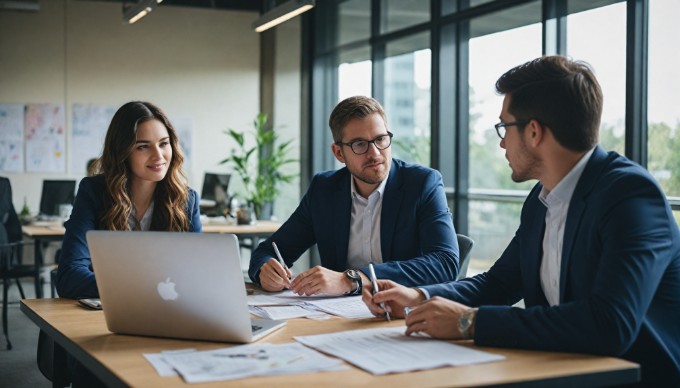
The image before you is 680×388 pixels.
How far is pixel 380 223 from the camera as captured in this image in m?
2.88

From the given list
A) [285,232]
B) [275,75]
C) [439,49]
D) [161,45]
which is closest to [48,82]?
[161,45]

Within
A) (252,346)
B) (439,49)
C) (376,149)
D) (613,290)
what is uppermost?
(439,49)

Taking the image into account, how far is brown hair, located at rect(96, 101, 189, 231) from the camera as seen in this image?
287 centimetres

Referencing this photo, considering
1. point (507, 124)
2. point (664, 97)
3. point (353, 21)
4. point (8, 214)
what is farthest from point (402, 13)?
point (507, 124)

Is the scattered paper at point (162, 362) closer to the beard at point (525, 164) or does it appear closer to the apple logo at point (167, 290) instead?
the apple logo at point (167, 290)

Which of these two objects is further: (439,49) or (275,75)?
(275,75)

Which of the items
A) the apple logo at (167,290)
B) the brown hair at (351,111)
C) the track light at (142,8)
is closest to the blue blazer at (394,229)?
the brown hair at (351,111)

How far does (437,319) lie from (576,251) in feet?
1.23

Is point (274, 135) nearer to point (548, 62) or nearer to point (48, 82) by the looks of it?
point (48, 82)

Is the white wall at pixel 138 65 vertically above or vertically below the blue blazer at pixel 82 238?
above

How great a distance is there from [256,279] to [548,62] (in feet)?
4.18

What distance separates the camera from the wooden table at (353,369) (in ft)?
4.77

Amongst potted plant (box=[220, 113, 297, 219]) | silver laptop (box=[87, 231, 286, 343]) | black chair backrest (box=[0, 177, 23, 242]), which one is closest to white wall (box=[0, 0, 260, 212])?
potted plant (box=[220, 113, 297, 219])

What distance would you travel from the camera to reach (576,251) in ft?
6.12
